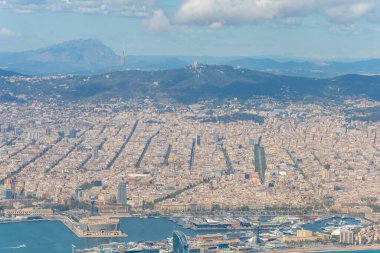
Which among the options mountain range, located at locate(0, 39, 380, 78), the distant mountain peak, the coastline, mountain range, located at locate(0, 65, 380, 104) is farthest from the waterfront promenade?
the distant mountain peak

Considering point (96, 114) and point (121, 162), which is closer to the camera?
point (121, 162)

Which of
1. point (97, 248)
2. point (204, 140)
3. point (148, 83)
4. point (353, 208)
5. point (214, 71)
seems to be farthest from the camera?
point (214, 71)

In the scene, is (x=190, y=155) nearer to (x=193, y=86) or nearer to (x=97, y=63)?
(x=193, y=86)

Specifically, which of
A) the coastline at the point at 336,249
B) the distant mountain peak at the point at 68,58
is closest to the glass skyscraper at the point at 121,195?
the coastline at the point at 336,249

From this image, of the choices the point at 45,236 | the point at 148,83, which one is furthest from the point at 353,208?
the point at 148,83

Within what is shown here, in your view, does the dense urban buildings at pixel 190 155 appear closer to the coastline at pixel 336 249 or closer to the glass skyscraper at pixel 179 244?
the coastline at pixel 336 249

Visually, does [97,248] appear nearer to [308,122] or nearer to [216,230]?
[216,230]

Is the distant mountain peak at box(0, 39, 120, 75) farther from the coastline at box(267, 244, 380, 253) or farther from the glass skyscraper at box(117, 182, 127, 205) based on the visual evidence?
the coastline at box(267, 244, 380, 253)

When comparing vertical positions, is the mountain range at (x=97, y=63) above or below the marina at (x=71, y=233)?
above

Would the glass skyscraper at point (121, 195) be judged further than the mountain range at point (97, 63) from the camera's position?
No
